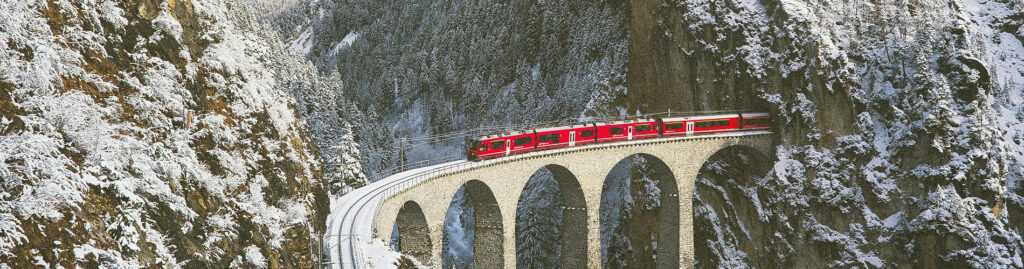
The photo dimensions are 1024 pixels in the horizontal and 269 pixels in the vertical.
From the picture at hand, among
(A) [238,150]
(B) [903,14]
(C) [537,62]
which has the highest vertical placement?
(C) [537,62]

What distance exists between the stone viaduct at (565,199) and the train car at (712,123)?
2.06 ft

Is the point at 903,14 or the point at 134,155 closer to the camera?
the point at 134,155

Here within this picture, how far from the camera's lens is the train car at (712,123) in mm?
53750

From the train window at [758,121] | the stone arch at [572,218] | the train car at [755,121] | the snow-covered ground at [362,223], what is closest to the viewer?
the snow-covered ground at [362,223]

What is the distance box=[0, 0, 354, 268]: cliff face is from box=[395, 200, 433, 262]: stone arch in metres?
6.50

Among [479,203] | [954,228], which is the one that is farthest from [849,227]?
[479,203]

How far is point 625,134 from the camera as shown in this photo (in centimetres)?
5025

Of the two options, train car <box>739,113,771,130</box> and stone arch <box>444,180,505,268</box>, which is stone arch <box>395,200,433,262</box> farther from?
train car <box>739,113,771,130</box>

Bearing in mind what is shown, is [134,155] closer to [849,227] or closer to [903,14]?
[849,227]

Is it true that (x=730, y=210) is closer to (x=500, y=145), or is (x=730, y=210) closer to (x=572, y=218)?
(x=572, y=218)

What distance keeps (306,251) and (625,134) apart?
2764 cm

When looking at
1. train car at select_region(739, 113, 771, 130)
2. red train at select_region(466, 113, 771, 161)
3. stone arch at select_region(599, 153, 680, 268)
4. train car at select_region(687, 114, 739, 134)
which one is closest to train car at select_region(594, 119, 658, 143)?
red train at select_region(466, 113, 771, 161)

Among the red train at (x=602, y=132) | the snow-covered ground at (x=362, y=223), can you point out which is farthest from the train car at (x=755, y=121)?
the snow-covered ground at (x=362, y=223)

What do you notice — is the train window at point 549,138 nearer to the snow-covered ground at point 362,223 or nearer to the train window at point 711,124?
the snow-covered ground at point 362,223
